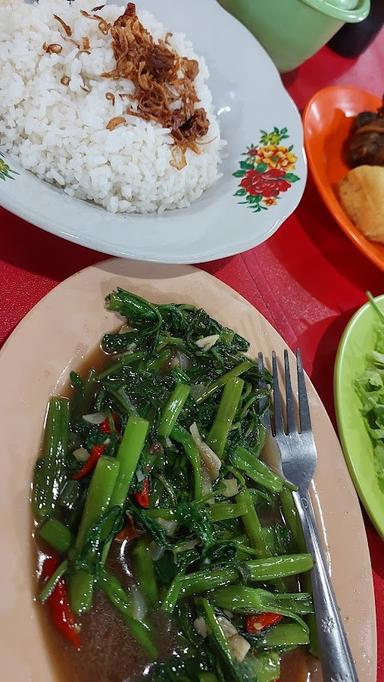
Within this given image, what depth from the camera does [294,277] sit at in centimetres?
247

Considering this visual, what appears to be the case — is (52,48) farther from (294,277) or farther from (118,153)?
(294,277)

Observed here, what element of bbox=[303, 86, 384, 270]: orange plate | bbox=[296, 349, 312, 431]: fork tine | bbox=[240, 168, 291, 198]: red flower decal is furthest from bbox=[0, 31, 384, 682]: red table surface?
bbox=[240, 168, 291, 198]: red flower decal

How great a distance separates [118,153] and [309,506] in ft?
4.24

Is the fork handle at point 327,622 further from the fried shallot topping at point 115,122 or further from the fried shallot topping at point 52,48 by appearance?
the fried shallot topping at point 52,48

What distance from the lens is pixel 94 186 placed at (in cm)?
181

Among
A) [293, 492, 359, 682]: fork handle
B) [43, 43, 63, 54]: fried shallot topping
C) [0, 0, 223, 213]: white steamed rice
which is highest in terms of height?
[43, 43, 63, 54]: fried shallot topping

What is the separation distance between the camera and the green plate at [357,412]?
197 cm

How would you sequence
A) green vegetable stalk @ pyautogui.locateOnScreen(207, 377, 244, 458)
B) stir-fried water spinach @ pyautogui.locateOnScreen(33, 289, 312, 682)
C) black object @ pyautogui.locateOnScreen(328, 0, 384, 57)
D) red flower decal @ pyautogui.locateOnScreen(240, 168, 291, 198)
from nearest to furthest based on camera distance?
stir-fried water spinach @ pyautogui.locateOnScreen(33, 289, 312, 682), green vegetable stalk @ pyautogui.locateOnScreen(207, 377, 244, 458), red flower decal @ pyautogui.locateOnScreen(240, 168, 291, 198), black object @ pyautogui.locateOnScreen(328, 0, 384, 57)

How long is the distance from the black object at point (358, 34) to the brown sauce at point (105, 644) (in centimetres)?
312

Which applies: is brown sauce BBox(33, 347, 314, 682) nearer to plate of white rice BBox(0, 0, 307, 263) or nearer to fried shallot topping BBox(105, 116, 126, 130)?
plate of white rice BBox(0, 0, 307, 263)

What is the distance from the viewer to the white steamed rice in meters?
1.80

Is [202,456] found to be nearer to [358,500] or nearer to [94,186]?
[358,500]

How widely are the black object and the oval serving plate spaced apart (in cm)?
216

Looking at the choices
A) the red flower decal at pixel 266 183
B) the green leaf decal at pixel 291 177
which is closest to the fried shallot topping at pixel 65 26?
the red flower decal at pixel 266 183
